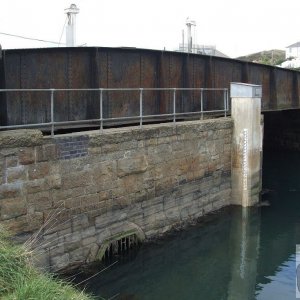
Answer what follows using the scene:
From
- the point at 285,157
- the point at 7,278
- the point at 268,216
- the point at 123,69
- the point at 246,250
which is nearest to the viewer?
the point at 7,278

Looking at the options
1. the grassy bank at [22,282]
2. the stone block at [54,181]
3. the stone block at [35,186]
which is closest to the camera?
the grassy bank at [22,282]

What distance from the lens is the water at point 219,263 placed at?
9727 mm

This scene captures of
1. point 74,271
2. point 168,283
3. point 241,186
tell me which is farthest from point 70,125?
point 241,186

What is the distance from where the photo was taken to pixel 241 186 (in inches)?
602

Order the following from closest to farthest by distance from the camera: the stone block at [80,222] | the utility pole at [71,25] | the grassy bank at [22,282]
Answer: the grassy bank at [22,282], the stone block at [80,222], the utility pole at [71,25]

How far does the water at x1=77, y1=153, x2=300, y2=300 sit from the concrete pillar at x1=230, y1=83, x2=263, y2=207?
1.97 ft

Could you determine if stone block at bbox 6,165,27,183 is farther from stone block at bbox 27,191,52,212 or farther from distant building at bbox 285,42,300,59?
distant building at bbox 285,42,300,59

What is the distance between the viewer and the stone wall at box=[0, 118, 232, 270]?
887 cm

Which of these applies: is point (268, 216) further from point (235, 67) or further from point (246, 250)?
point (235, 67)

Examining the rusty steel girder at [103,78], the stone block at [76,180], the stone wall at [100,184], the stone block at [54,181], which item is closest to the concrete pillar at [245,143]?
the stone wall at [100,184]

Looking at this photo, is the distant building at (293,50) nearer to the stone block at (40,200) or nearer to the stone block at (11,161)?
the stone block at (40,200)

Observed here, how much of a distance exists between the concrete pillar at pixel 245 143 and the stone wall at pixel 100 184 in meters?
1.12

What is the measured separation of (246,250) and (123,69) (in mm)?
5928

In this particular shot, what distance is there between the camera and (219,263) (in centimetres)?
1131
